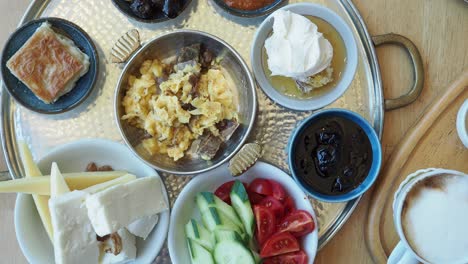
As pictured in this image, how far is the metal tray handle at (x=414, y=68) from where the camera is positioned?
5.45 ft

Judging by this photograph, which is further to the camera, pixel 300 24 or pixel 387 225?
pixel 387 225

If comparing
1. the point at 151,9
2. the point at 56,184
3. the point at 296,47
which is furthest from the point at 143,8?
the point at 56,184

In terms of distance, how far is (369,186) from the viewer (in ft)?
5.11

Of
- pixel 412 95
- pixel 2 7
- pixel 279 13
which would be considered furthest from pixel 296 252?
pixel 2 7

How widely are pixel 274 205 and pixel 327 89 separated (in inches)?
16.4

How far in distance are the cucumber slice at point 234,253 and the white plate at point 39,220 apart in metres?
0.21

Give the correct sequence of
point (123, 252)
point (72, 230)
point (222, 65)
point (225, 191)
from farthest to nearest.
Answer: point (222, 65)
point (225, 191)
point (123, 252)
point (72, 230)

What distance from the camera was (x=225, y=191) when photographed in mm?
1618

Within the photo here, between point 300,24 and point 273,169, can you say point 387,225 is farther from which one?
point 300,24

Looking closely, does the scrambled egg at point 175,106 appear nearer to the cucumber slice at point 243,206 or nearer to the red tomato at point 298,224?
the cucumber slice at point 243,206

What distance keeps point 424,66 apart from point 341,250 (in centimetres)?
68

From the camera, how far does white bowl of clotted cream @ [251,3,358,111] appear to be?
1.62 metres

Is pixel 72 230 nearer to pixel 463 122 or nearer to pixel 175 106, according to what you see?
pixel 175 106

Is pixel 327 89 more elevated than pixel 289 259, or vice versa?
pixel 327 89
